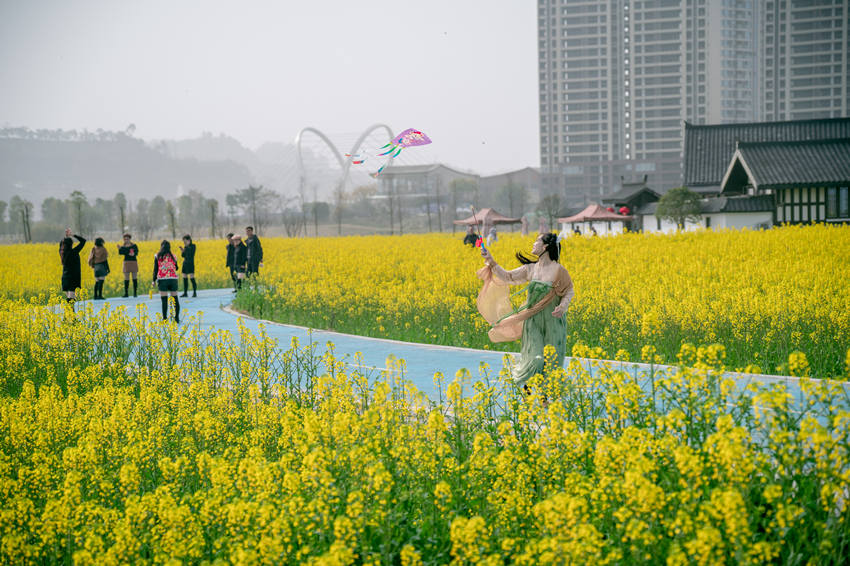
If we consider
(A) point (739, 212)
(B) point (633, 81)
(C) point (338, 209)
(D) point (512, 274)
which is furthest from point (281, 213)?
(D) point (512, 274)

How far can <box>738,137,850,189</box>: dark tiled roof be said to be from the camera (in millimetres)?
31219

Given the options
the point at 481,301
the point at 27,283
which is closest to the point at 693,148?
the point at 27,283

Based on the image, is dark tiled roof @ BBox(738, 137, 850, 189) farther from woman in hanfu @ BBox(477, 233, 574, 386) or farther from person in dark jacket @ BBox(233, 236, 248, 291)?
woman in hanfu @ BBox(477, 233, 574, 386)

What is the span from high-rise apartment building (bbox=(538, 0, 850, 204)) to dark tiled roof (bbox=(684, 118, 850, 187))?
4066 inches

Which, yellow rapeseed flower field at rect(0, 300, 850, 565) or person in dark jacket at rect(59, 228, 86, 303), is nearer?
yellow rapeseed flower field at rect(0, 300, 850, 565)

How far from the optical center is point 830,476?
12.5 feet

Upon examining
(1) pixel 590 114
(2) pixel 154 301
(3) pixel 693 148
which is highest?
(1) pixel 590 114

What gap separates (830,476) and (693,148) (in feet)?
155

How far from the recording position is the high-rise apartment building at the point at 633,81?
503 ft

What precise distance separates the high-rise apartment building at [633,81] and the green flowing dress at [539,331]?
146 metres

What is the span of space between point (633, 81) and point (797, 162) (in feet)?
428

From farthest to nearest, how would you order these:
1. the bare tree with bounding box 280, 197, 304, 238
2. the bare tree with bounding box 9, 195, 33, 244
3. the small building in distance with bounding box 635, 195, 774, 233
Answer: the bare tree with bounding box 280, 197, 304, 238
the bare tree with bounding box 9, 195, 33, 244
the small building in distance with bounding box 635, 195, 774, 233

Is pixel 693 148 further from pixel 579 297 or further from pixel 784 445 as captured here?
pixel 784 445

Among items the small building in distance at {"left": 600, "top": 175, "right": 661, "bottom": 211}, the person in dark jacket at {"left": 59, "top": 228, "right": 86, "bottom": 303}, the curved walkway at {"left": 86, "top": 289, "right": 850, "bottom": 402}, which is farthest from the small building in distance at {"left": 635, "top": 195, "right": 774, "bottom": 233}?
the person in dark jacket at {"left": 59, "top": 228, "right": 86, "bottom": 303}
